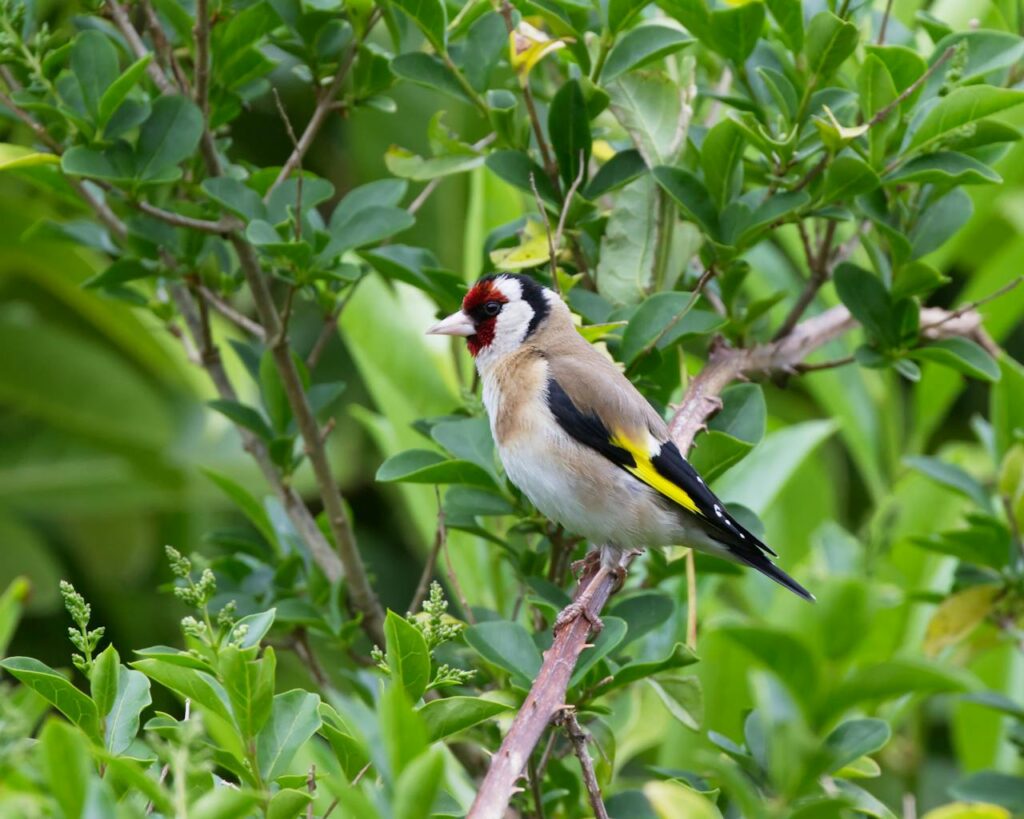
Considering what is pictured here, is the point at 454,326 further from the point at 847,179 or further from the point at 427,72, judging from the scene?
the point at 847,179

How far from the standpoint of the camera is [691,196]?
2193mm

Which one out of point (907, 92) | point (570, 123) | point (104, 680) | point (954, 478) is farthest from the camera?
point (954, 478)

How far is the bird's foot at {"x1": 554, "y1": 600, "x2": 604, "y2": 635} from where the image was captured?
2.03 metres

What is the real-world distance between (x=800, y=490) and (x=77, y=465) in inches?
83.0

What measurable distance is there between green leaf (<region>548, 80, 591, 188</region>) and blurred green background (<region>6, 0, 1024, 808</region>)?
73 centimetres

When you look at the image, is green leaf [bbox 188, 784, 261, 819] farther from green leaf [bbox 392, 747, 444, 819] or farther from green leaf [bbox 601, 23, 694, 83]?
green leaf [bbox 601, 23, 694, 83]

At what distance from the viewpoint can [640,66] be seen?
86.7 inches

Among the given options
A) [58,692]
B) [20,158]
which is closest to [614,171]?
[20,158]

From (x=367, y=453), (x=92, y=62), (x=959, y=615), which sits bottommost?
(x=367, y=453)

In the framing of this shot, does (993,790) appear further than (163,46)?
Yes

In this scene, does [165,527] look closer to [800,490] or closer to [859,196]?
[800,490]

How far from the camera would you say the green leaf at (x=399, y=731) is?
1.13m

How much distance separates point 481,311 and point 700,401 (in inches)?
21.6

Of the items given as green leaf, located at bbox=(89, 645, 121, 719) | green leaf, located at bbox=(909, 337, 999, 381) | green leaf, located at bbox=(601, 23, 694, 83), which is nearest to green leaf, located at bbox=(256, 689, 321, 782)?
green leaf, located at bbox=(89, 645, 121, 719)
